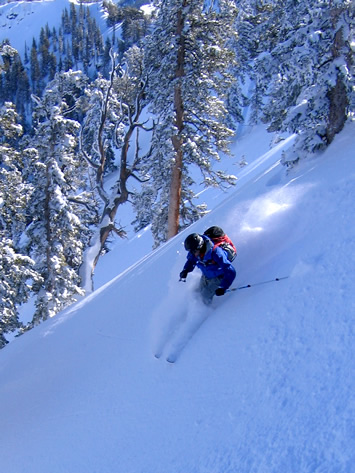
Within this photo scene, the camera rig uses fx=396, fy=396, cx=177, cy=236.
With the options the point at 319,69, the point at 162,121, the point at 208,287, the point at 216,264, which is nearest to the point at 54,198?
the point at 162,121

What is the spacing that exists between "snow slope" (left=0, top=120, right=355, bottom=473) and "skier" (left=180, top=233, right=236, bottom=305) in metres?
0.29

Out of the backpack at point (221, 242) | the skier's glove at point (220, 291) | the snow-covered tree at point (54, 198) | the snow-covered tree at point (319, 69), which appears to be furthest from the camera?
the snow-covered tree at point (54, 198)

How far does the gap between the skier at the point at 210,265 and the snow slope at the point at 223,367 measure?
29 cm

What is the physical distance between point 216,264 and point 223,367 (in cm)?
175

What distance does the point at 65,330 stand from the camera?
854 cm

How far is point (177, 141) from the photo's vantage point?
584 inches

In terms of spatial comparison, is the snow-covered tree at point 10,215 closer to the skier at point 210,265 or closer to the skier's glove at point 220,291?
the skier at point 210,265

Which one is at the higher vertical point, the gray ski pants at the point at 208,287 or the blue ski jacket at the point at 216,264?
the blue ski jacket at the point at 216,264

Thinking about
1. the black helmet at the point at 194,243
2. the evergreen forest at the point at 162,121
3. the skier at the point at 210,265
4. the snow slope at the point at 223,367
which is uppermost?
the evergreen forest at the point at 162,121

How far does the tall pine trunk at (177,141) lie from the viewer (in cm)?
1408

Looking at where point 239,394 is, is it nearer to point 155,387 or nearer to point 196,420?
point 196,420

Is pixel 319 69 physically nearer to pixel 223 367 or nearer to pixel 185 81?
pixel 185 81

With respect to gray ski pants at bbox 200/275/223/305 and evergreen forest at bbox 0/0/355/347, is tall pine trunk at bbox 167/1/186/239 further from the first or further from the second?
gray ski pants at bbox 200/275/223/305

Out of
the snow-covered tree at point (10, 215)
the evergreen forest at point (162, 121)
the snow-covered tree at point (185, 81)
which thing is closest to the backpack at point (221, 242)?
the evergreen forest at point (162, 121)
